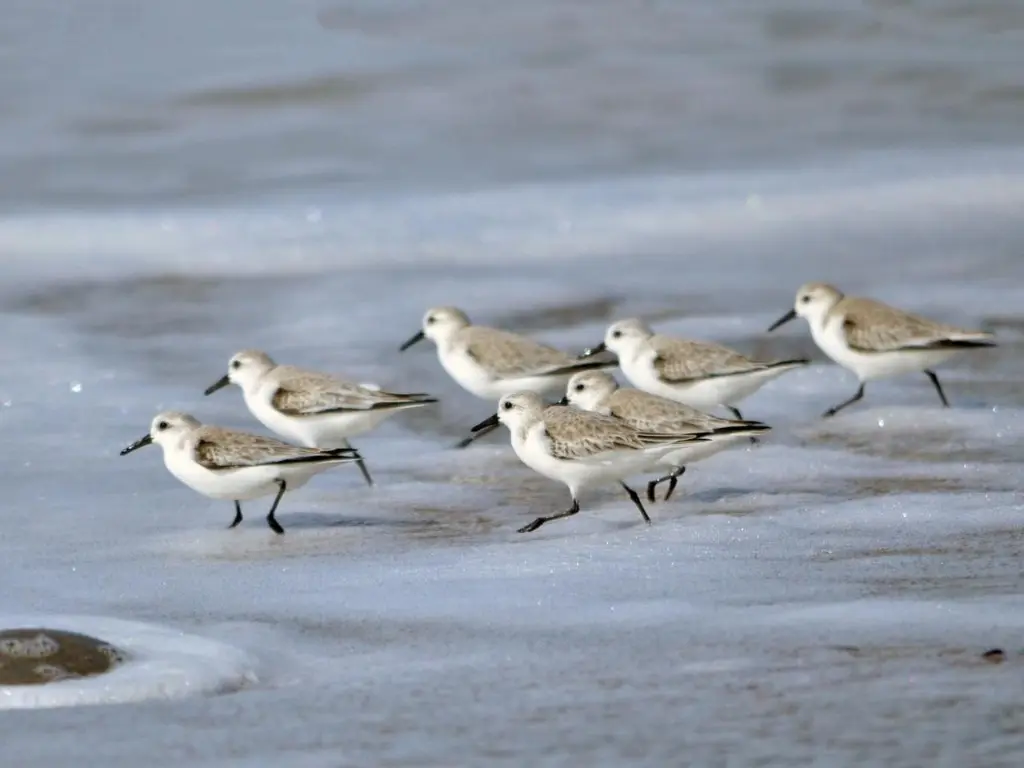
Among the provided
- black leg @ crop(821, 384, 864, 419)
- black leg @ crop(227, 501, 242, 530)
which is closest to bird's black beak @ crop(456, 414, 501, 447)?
black leg @ crop(227, 501, 242, 530)

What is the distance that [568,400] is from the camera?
6.81 meters

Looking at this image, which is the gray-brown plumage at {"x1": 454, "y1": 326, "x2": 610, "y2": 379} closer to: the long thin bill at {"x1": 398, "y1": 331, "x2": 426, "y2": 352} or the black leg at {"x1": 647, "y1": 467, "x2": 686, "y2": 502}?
the long thin bill at {"x1": 398, "y1": 331, "x2": 426, "y2": 352}

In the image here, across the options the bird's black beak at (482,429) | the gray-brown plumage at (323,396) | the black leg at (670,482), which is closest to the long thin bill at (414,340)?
the bird's black beak at (482,429)

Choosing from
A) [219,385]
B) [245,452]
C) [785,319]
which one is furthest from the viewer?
[785,319]

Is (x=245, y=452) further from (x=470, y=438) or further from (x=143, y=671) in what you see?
(x=143, y=671)

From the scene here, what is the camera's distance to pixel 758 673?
4.04m

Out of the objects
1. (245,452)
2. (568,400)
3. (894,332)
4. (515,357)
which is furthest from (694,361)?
(245,452)

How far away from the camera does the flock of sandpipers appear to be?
592cm

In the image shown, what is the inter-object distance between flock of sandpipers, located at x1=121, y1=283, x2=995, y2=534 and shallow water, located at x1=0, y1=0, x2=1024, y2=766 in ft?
0.60

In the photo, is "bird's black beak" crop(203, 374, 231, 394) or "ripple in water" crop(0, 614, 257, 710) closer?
"ripple in water" crop(0, 614, 257, 710)

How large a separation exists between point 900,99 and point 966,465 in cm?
752

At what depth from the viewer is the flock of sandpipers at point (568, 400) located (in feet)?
19.4

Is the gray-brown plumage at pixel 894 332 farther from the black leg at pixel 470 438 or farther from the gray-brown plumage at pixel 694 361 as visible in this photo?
the black leg at pixel 470 438

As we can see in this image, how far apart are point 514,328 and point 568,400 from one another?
2328 millimetres
